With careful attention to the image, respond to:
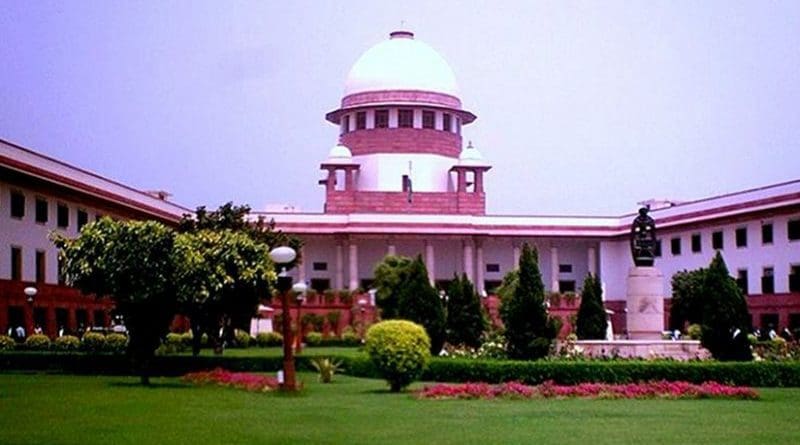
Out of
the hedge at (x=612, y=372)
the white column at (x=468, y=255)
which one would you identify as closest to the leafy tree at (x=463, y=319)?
the hedge at (x=612, y=372)

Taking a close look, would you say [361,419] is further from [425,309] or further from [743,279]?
[743,279]

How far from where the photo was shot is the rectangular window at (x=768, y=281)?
50344 millimetres

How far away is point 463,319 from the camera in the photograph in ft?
111

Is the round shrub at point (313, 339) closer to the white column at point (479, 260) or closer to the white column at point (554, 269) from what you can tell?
the white column at point (479, 260)

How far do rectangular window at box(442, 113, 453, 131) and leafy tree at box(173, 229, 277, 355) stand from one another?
124 feet

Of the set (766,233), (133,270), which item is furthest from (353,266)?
(133,270)

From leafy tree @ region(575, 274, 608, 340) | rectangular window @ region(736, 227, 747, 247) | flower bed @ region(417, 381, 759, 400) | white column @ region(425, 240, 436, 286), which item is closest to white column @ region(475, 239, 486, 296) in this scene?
white column @ region(425, 240, 436, 286)

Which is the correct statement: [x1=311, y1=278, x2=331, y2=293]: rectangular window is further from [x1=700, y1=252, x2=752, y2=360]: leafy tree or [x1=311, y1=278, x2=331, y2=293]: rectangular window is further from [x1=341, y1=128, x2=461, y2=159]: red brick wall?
[x1=700, y1=252, x2=752, y2=360]: leafy tree

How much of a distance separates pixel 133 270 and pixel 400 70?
43150 millimetres

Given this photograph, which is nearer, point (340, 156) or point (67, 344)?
point (67, 344)

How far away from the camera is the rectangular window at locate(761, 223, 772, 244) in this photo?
51.0 metres

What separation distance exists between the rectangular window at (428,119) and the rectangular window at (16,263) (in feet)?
104

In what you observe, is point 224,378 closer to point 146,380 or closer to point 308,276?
point 146,380

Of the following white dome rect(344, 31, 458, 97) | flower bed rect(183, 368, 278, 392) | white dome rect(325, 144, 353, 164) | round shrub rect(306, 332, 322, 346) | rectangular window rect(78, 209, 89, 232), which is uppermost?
white dome rect(344, 31, 458, 97)
